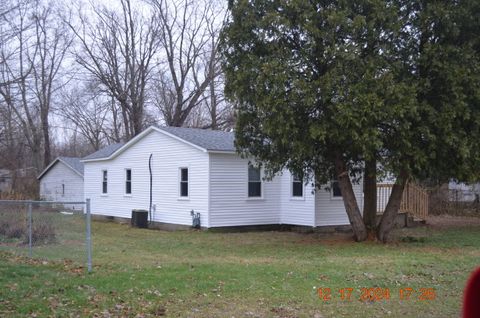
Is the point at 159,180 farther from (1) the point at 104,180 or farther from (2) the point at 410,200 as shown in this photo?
(2) the point at 410,200

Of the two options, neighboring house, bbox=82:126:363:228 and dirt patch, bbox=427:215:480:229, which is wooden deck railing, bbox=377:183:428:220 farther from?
neighboring house, bbox=82:126:363:228

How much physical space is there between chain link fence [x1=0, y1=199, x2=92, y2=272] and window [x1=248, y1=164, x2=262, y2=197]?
9.47 meters

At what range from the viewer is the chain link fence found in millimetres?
12305

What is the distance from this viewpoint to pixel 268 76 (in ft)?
47.9

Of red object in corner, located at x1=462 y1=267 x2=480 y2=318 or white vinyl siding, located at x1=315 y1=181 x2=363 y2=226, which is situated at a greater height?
red object in corner, located at x1=462 y1=267 x2=480 y2=318

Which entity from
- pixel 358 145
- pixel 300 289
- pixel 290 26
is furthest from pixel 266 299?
pixel 290 26

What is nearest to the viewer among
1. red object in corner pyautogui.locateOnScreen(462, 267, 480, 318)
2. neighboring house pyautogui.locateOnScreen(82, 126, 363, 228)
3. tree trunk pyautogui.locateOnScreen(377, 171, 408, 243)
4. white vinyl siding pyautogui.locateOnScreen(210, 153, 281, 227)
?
red object in corner pyautogui.locateOnScreen(462, 267, 480, 318)

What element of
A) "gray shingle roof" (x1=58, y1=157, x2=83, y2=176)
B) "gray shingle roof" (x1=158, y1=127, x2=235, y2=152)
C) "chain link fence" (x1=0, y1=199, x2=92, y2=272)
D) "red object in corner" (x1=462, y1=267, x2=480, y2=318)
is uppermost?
"gray shingle roof" (x1=158, y1=127, x2=235, y2=152)

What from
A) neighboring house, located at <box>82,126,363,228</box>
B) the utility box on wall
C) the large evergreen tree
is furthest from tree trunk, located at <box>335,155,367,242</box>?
the utility box on wall

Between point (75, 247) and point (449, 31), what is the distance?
10.8 m

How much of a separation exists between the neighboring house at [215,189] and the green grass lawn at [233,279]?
14.5 ft

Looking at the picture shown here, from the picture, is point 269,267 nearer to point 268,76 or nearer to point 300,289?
point 300,289

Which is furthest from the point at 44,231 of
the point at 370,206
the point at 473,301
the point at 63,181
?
the point at 63,181

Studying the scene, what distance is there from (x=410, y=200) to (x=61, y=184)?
970 inches
